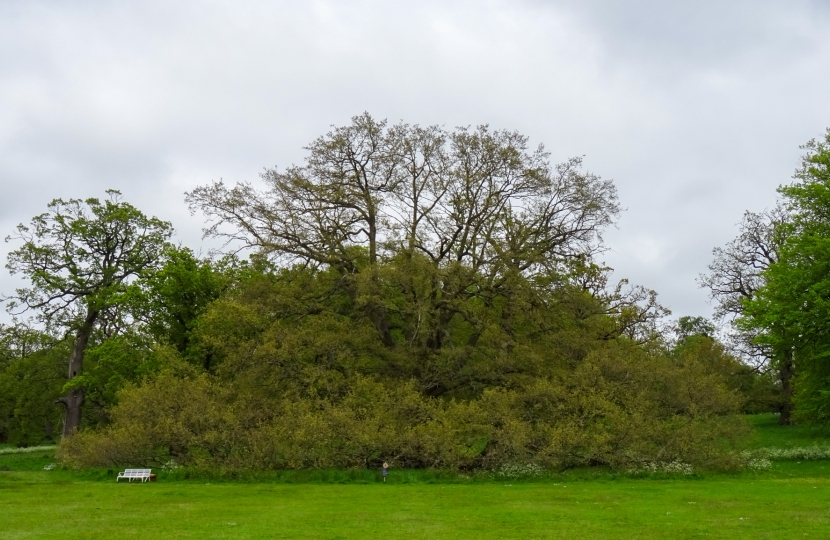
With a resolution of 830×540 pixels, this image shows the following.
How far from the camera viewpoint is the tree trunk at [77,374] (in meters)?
40.7

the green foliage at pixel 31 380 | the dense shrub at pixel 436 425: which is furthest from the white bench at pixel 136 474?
the green foliage at pixel 31 380

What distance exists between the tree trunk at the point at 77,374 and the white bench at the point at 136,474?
684 inches

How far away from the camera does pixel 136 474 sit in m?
25.0

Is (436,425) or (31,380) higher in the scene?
(31,380)

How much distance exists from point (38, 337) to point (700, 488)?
41796 millimetres

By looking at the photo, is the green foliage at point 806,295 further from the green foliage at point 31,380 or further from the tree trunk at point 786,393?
the green foliage at point 31,380

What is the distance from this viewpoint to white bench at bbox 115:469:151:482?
24828 mm

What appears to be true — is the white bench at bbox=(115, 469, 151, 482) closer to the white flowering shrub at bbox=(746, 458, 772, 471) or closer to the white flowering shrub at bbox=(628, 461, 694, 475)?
the white flowering shrub at bbox=(628, 461, 694, 475)

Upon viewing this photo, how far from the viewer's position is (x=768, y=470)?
2656cm

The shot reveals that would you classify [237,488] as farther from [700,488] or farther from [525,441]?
[700,488]

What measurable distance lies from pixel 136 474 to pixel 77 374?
19.0m

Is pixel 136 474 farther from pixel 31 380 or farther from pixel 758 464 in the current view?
pixel 31 380

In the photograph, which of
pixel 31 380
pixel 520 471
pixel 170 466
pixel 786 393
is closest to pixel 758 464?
pixel 520 471

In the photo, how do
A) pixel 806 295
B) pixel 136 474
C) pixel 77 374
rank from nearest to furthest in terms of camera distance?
pixel 136 474 < pixel 806 295 < pixel 77 374
